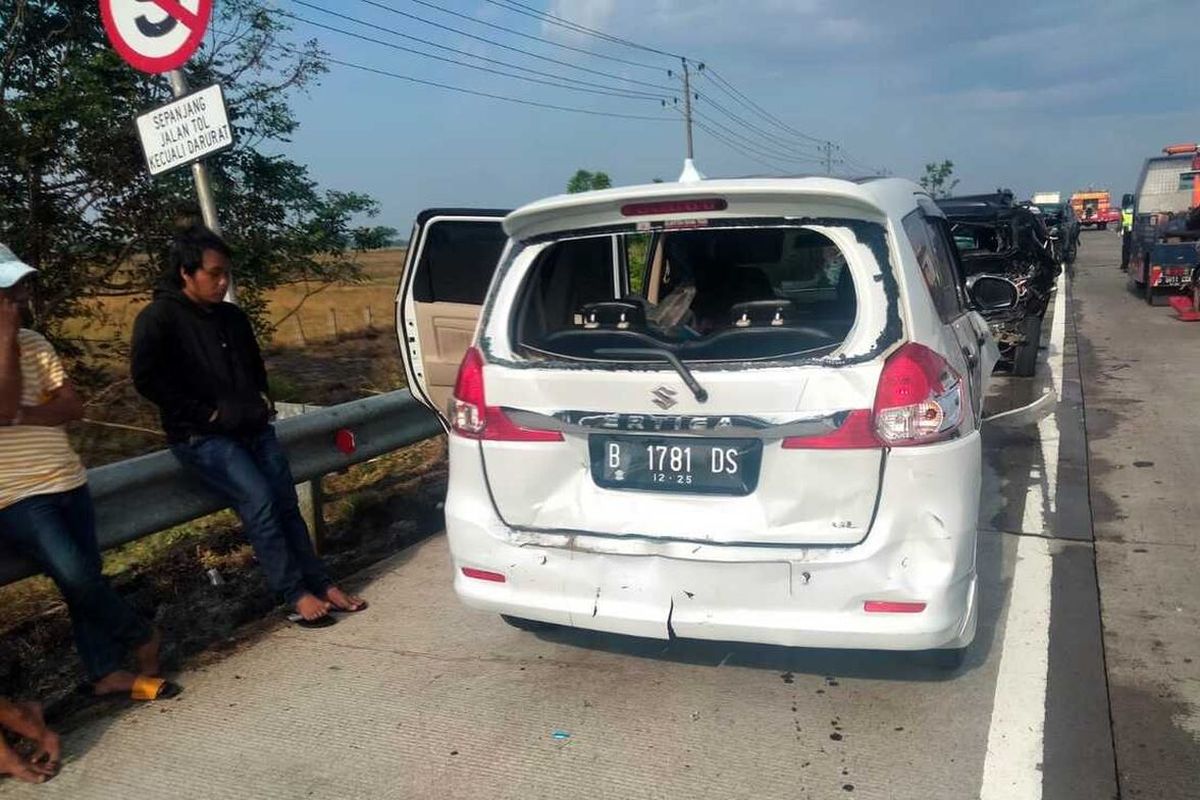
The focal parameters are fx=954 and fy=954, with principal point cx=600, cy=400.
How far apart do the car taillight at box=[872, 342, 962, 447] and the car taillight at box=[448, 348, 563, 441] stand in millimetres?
1061

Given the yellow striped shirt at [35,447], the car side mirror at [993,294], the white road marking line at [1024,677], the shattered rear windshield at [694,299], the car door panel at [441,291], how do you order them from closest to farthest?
the white road marking line at [1024,677], the yellow striped shirt at [35,447], the shattered rear windshield at [694,299], the car door panel at [441,291], the car side mirror at [993,294]

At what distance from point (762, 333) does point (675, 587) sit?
919mm

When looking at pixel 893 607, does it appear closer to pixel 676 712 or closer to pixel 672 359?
pixel 676 712

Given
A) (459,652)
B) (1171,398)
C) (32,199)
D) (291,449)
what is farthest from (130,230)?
(1171,398)

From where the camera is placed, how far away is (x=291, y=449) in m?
4.79

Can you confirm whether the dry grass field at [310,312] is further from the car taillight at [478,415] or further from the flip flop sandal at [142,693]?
the flip flop sandal at [142,693]

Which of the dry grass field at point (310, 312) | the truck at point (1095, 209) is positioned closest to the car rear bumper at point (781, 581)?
the dry grass field at point (310, 312)

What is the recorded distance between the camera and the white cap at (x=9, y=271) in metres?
3.05

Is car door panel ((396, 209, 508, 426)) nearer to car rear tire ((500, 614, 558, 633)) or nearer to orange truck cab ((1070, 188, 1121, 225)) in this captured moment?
car rear tire ((500, 614, 558, 633))

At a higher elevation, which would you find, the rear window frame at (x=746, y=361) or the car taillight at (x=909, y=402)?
the rear window frame at (x=746, y=361)

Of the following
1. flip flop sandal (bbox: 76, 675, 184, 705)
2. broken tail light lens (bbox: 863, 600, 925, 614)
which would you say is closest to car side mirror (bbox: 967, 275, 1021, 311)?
broken tail light lens (bbox: 863, 600, 925, 614)

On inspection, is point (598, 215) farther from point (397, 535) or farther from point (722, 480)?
point (397, 535)

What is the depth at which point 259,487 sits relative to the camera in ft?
13.4

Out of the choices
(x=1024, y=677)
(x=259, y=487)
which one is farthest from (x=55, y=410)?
(x=1024, y=677)
